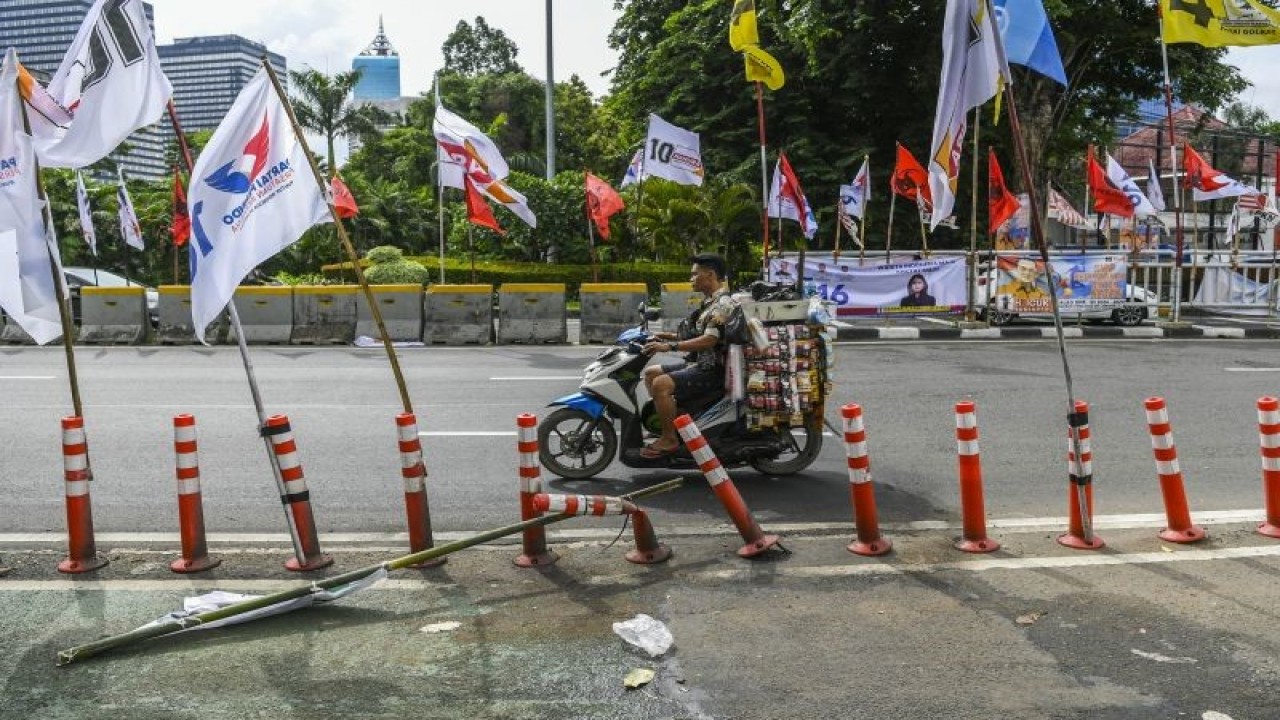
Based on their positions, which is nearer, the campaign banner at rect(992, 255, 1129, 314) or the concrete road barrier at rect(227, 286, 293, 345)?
the concrete road barrier at rect(227, 286, 293, 345)

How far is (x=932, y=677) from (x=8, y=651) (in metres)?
3.99

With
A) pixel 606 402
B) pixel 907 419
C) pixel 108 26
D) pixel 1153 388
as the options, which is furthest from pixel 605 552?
pixel 1153 388

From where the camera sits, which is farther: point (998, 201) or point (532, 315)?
point (998, 201)

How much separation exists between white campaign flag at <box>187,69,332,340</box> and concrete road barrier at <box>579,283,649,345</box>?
1217 cm

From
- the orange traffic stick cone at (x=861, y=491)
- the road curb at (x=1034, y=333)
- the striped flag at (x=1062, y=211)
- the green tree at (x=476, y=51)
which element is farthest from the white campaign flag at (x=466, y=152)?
the green tree at (x=476, y=51)

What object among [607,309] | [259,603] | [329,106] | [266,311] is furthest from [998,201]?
[329,106]

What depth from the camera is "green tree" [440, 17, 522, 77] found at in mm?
75625

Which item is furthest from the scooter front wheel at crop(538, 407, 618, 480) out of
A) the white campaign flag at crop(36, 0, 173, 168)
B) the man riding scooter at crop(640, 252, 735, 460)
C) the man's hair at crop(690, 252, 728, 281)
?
the white campaign flag at crop(36, 0, 173, 168)

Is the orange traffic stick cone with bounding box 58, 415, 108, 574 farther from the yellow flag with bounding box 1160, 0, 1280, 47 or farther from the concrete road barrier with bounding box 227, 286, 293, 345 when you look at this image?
the yellow flag with bounding box 1160, 0, 1280, 47

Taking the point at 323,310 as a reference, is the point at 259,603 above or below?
below

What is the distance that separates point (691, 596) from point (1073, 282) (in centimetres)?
1672

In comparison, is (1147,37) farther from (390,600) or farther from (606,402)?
(390,600)

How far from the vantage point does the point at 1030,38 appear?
7516 millimetres

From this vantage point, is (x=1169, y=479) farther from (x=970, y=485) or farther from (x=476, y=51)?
(x=476, y=51)
